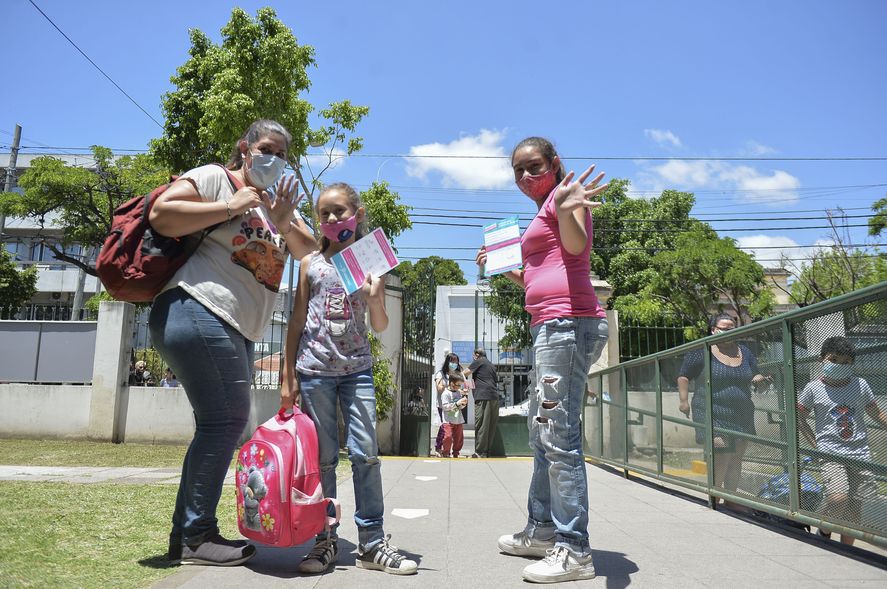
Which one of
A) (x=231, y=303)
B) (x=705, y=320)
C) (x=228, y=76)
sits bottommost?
(x=231, y=303)

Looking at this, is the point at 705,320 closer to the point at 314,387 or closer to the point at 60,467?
the point at 60,467

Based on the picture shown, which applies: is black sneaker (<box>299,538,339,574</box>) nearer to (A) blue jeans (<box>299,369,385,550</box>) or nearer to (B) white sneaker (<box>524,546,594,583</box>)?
(A) blue jeans (<box>299,369,385,550</box>)

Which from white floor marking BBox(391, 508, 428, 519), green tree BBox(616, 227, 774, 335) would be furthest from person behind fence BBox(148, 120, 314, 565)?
green tree BBox(616, 227, 774, 335)

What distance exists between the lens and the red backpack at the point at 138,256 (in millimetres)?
2650

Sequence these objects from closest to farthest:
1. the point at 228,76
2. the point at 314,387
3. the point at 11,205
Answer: the point at 314,387, the point at 228,76, the point at 11,205

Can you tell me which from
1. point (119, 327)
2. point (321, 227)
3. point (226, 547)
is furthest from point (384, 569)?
point (119, 327)

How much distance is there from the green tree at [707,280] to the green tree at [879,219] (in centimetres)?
450

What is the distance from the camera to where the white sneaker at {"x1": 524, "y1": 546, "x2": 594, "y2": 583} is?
8.58 ft

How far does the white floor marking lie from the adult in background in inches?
254

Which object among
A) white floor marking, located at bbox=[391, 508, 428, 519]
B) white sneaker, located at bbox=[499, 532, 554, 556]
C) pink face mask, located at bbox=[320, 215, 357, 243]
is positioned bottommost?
white floor marking, located at bbox=[391, 508, 428, 519]

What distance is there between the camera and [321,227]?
10.2ft

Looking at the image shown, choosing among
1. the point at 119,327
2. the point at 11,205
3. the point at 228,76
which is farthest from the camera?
the point at 11,205

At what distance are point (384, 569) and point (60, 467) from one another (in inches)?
226

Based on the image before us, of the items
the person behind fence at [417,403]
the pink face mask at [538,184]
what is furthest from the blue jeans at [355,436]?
the person behind fence at [417,403]
